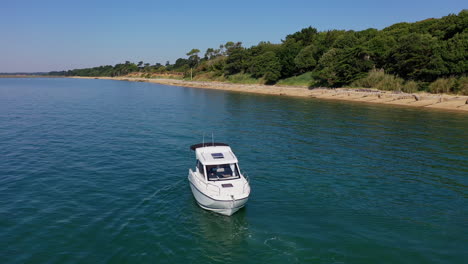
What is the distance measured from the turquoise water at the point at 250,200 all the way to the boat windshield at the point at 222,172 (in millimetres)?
2181

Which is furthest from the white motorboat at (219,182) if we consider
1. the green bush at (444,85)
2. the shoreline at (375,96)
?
the green bush at (444,85)

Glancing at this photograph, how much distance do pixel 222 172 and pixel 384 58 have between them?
75.4 meters

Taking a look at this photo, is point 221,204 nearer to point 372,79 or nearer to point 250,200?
point 250,200

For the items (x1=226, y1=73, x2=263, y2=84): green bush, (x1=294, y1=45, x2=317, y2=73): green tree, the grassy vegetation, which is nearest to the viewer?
the grassy vegetation

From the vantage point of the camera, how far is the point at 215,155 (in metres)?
19.7

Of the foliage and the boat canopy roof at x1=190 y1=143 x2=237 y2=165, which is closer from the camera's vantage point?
the boat canopy roof at x1=190 y1=143 x2=237 y2=165

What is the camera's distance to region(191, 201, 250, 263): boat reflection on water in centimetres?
1394

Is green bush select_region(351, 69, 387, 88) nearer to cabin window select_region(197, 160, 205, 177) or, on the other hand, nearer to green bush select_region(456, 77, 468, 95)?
green bush select_region(456, 77, 468, 95)

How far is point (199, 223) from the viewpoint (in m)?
16.6

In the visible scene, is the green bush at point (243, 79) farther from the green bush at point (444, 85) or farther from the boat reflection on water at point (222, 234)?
the boat reflection on water at point (222, 234)

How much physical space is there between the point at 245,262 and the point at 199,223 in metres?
4.09

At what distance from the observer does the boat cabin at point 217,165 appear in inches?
723

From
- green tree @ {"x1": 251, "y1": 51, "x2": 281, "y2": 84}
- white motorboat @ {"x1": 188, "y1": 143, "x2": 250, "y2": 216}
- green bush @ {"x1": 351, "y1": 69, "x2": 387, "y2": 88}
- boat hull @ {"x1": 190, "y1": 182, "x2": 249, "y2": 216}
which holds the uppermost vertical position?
green tree @ {"x1": 251, "y1": 51, "x2": 281, "y2": 84}

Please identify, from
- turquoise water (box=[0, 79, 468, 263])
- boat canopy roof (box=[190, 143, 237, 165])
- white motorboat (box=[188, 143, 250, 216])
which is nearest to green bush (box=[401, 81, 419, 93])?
turquoise water (box=[0, 79, 468, 263])
